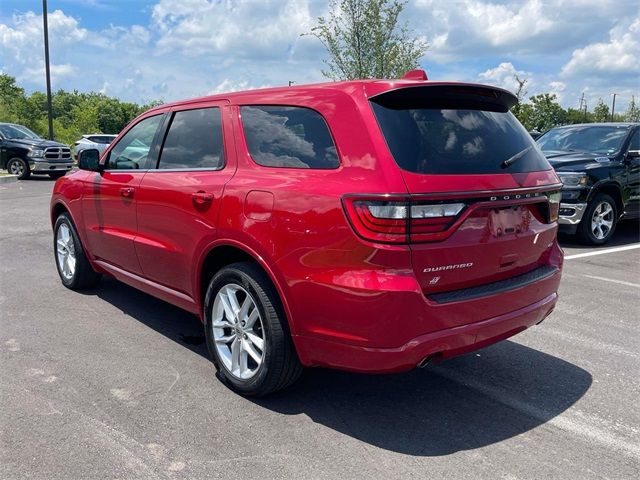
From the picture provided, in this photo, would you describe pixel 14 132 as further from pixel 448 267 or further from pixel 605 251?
pixel 448 267

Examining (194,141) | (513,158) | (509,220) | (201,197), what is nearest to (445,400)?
(509,220)

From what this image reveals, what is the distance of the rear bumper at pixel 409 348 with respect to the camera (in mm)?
2801

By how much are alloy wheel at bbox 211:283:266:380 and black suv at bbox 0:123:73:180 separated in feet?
56.7

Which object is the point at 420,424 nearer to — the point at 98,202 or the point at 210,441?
the point at 210,441

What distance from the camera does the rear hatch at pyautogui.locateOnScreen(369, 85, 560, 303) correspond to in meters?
2.80

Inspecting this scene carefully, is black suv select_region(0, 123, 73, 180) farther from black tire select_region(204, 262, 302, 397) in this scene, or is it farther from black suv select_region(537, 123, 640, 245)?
black tire select_region(204, 262, 302, 397)

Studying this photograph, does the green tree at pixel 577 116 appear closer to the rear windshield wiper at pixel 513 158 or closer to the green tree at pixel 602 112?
the green tree at pixel 602 112

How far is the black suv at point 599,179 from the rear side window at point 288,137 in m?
6.09

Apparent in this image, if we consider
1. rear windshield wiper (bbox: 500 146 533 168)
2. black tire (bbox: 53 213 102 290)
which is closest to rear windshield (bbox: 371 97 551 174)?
rear windshield wiper (bbox: 500 146 533 168)

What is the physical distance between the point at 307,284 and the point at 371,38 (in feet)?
50.8

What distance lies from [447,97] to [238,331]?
6.07 ft

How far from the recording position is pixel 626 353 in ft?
14.1

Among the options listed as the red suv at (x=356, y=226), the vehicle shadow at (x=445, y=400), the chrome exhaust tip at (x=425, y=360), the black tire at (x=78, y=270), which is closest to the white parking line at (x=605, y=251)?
the vehicle shadow at (x=445, y=400)

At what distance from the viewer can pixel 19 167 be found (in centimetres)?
1872
